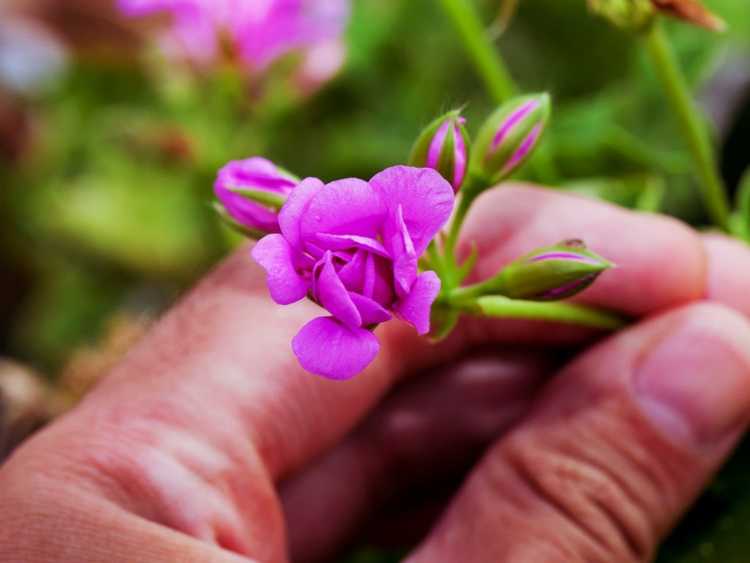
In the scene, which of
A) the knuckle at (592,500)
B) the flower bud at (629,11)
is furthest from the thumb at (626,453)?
the flower bud at (629,11)

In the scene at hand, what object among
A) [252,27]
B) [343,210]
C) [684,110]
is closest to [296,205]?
[343,210]

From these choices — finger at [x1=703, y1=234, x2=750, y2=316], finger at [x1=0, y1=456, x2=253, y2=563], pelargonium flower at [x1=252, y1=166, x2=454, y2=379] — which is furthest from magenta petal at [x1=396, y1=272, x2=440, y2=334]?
finger at [x1=703, y1=234, x2=750, y2=316]

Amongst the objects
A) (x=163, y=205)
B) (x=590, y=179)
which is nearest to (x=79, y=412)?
(x=590, y=179)

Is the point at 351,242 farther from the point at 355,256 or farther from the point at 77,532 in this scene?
the point at 77,532

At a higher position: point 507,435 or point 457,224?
point 457,224

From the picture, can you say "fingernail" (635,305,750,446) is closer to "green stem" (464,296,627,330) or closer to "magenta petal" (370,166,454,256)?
"green stem" (464,296,627,330)

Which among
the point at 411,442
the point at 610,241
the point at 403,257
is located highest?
the point at 403,257

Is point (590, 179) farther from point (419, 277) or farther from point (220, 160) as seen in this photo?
point (419, 277)
